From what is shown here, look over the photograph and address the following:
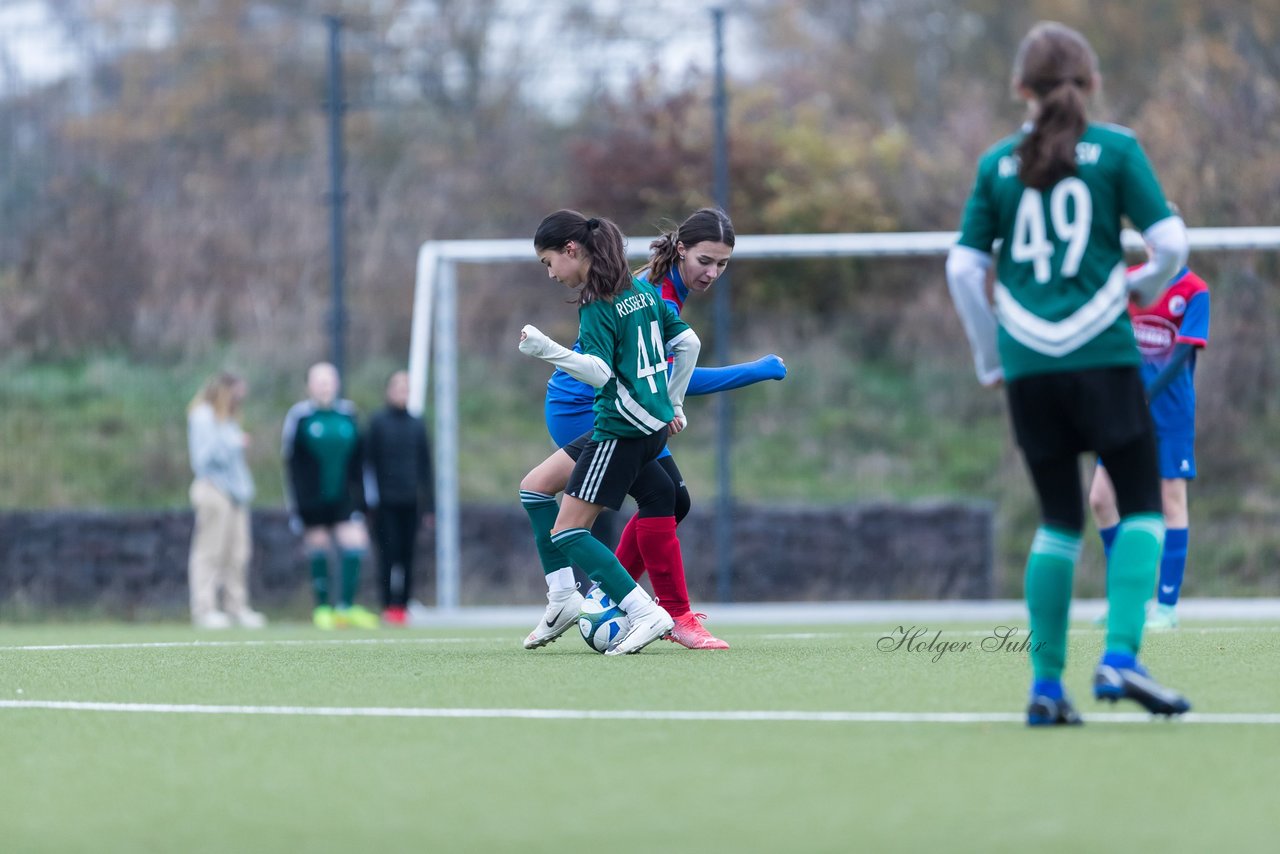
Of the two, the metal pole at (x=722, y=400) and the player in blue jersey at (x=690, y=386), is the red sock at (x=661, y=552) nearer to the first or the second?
the player in blue jersey at (x=690, y=386)

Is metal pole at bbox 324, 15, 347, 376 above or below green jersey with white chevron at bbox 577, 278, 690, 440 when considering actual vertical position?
above

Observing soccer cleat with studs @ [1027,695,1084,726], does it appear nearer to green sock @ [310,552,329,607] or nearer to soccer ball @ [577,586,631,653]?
soccer ball @ [577,586,631,653]

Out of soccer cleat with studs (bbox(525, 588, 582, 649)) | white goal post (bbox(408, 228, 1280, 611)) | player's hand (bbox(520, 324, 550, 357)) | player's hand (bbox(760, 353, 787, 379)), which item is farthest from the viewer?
white goal post (bbox(408, 228, 1280, 611))

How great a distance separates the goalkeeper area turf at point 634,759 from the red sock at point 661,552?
0.57 metres

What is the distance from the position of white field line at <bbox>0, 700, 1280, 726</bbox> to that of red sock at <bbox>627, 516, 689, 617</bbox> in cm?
205

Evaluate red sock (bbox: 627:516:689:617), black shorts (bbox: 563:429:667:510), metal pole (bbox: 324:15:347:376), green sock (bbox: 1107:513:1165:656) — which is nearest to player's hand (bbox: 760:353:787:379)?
black shorts (bbox: 563:429:667:510)

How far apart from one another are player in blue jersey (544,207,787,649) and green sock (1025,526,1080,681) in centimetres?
225

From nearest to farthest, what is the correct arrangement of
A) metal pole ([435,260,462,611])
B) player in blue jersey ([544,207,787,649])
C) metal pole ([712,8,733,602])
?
1. player in blue jersey ([544,207,787,649])
2. metal pole ([435,260,462,611])
3. metal pole ([712,8,733,602])

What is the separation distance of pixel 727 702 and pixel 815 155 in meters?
13.8

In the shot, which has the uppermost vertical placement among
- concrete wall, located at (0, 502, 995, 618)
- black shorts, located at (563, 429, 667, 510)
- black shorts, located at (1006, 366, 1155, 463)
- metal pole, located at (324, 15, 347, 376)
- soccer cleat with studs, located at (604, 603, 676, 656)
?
metal pole, located at (324, 15, 347, 376)

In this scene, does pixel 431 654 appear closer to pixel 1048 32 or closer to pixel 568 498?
pixel 568 498

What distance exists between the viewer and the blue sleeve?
6.92m

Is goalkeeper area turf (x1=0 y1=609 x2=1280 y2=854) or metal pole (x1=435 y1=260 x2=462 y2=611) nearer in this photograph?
goalkeeper area turf (x1=0 y1=609 x2=1280 y2=854)

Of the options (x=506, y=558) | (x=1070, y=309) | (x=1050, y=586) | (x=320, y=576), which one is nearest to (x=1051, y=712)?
(x=1050, y=586)
